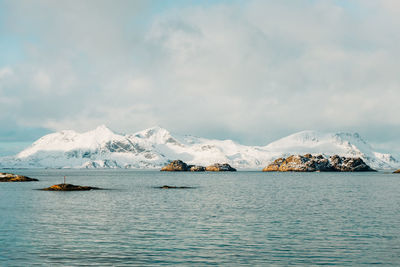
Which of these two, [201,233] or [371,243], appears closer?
[371,243]

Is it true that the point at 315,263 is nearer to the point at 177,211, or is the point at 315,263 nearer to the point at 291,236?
the point at 291,236

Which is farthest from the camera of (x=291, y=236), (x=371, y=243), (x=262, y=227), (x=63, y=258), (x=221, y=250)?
(x=262, y=227)

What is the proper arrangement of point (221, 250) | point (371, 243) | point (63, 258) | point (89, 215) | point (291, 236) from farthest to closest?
point (89, 215) < point (291, 236) < point (371, 243) < point (221, 250) < point (63, 258)

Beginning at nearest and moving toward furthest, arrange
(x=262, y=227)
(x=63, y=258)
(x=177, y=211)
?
(x=63, y=258), (x=262, y=227), (x=177, y=211)

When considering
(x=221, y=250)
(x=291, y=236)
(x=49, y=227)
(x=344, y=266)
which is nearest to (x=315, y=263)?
(x=344, y=266)

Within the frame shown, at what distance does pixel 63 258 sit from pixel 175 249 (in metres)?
10.1

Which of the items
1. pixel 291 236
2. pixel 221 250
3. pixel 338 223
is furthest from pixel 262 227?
pixel 221 250

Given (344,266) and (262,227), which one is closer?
(344,266)

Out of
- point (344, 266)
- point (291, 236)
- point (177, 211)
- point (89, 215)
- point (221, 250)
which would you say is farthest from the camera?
point (177, 211)

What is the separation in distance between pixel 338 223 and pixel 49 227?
3683 centimetres

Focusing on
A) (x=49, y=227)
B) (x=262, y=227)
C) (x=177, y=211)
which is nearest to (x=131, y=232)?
(x=49, y=227)

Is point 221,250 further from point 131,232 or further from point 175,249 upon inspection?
point 131,232

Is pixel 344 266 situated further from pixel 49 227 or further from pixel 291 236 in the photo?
pixel 49 227

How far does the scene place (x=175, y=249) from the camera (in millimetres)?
42938
